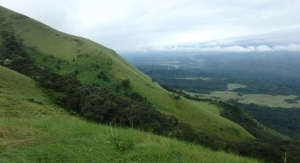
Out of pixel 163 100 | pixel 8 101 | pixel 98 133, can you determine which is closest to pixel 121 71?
pixel 163 100

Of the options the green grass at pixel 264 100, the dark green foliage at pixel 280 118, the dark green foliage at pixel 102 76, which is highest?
the dark green foliage at pixel 102 76

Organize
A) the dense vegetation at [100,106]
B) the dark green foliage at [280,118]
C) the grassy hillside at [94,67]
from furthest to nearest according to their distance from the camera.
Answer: the dark green foliage at [280,118] < the grassy hillside at [94,67] < the dense vegetation at [100,106]

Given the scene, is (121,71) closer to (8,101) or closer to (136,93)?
(136,93)

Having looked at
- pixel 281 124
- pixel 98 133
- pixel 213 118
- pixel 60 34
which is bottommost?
pixel 281 124

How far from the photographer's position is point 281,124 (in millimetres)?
124188

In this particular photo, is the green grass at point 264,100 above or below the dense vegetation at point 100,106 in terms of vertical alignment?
below

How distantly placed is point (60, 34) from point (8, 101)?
74628 millimetres

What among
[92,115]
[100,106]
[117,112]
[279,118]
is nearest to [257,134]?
[117,112]

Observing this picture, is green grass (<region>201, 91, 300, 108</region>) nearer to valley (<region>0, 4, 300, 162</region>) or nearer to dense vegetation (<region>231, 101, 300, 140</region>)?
dense vegetation (<region>231, 101, 300, 140</region>)

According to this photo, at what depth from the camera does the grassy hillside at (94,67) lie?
6331 centimetres

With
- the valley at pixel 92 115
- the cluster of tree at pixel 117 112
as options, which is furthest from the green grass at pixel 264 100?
the cluster of tree at pixel 117 112

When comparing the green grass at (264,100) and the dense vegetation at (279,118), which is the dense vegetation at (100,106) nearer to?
the dense vegetation at (279,118)

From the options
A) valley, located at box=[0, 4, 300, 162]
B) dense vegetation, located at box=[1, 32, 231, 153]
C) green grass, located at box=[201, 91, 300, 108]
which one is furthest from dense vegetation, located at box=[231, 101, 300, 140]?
dense vegetation, located at box=[1, 32, 231, 153]

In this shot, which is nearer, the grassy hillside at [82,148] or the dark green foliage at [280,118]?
the grassy hillside at [82,148]
